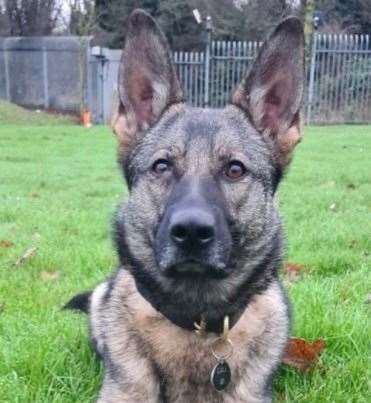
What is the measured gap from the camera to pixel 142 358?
9.04 ft

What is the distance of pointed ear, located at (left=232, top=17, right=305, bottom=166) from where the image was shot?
2.88 meters

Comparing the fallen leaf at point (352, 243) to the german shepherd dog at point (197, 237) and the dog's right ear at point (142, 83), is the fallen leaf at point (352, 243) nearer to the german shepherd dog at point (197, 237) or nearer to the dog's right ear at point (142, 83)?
the german shepherd dog at point (197, 237)

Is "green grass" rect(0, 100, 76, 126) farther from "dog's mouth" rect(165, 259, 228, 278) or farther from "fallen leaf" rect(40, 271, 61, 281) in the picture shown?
"dog's mouth" rect(165, 259, 228, 278)

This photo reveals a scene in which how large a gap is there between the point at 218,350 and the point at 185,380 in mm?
191

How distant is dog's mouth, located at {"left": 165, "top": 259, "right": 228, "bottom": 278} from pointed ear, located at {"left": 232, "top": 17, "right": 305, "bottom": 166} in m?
0.74

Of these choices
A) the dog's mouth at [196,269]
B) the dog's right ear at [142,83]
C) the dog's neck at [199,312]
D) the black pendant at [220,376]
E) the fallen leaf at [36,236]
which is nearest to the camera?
the dog's mouth at [196,269]

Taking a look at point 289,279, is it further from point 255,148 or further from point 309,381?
point 255,148

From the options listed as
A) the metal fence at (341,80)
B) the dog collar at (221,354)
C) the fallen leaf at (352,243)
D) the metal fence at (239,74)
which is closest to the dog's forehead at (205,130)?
the dog collar at (221,354)

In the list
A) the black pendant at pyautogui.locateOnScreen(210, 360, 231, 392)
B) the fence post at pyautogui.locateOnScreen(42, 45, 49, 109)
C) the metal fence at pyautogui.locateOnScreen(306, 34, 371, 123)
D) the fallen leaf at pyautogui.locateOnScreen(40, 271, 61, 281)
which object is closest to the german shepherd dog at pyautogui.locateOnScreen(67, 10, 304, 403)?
the black pendant at pyautogui.locateOnScreen(210, 360, 231, 392)

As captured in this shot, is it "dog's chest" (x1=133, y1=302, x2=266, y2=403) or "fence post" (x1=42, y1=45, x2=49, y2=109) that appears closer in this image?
"dog's chest" (x1=133, y1=302, x2=266, y2=403)

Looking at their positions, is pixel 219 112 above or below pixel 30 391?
above

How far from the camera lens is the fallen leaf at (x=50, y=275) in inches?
177

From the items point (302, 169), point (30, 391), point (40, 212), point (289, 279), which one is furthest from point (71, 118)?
point (30, 391)

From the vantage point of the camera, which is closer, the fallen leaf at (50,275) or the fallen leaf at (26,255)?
the fallen leaf at (50,275)
